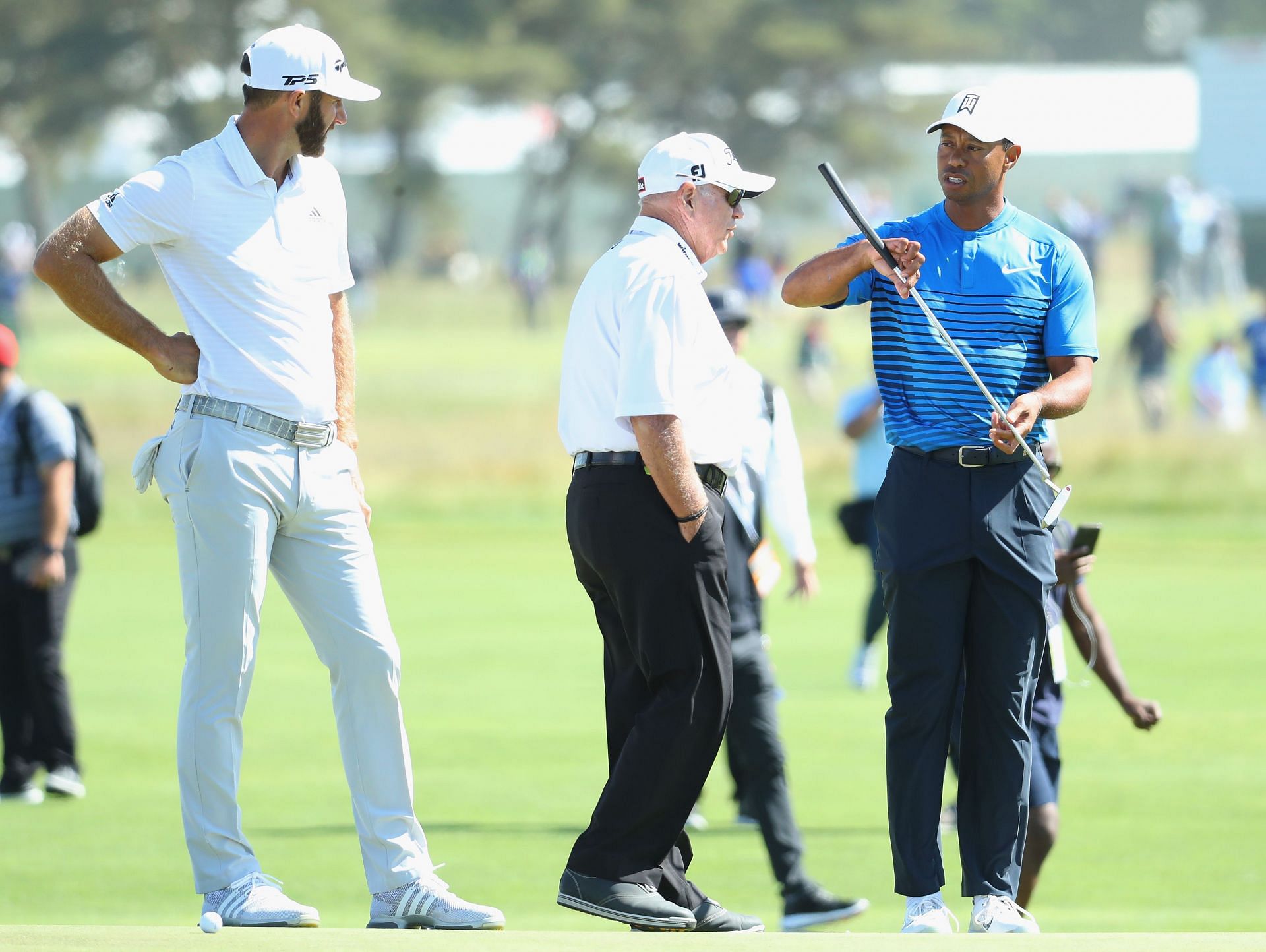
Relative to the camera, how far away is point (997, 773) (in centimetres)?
576

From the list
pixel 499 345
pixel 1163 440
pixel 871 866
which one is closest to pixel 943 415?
pixel 871 866

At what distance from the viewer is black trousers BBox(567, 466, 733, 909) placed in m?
5.57

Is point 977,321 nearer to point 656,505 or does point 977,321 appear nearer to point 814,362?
point 656,505

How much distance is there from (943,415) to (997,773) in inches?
41.0

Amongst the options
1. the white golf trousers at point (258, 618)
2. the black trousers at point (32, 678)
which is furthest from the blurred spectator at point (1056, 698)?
the black trousers at point (32, 678)

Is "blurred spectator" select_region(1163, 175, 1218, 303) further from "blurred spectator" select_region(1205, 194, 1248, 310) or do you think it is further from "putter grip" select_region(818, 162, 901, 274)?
"putter grip" select_region(818, 162, 901, 274)

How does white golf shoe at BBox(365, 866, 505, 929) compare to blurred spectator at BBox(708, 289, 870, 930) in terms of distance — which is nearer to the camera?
white golf shoe at BBox(365, 866, 505, 929)

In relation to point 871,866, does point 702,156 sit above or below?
above

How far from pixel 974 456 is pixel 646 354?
3.24ft

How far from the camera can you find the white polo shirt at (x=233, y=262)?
5.43 meters

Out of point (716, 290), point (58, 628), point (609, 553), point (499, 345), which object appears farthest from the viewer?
point (499, 345)

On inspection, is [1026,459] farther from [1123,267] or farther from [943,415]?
[1123,267]

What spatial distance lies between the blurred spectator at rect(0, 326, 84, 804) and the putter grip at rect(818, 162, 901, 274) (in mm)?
4993

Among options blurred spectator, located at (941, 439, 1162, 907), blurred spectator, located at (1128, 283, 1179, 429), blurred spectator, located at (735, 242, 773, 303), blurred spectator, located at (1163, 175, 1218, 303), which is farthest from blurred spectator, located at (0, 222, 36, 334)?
blurred spectator, located at (941, 439, 1162, 907)
